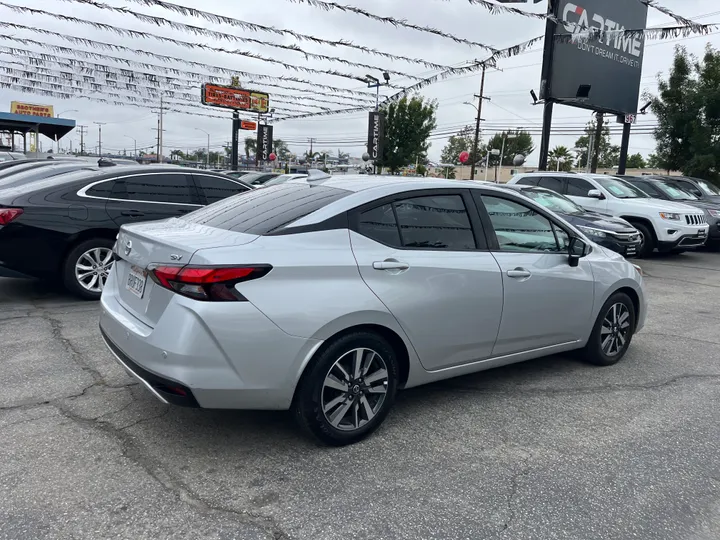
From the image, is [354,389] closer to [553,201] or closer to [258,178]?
[553,201]

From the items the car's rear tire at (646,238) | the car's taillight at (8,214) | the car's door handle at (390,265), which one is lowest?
the car's rear tire at (646,238)

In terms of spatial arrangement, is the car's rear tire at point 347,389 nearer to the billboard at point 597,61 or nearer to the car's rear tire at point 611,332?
the car's rear tire at point 611,332

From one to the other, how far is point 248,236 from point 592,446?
7.91ft

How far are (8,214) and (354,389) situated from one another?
4.64 m

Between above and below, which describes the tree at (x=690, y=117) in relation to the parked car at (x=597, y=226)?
above

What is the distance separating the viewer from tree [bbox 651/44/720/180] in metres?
20.5

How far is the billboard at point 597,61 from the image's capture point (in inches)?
689

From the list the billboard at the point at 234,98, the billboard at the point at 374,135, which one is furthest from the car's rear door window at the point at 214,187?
the billboard at the point at 234,98

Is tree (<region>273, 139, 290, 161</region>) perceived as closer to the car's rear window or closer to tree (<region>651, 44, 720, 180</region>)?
tree (<region>651, 44, 720, 180</region>)

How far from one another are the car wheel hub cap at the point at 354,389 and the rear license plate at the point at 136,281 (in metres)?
1.17

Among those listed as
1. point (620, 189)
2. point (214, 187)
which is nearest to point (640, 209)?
point (620, 189)

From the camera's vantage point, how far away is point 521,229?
13.9 feet

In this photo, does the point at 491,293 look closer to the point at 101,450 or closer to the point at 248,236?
the point at 248,236

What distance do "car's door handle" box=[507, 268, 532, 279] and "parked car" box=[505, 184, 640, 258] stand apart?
240 inches
